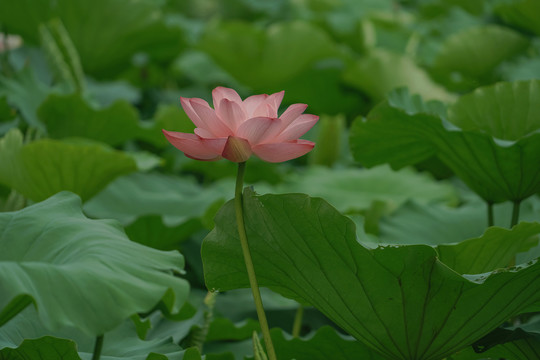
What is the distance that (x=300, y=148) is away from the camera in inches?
25.4

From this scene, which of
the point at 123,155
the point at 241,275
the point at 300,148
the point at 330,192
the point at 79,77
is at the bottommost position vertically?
the point at 330,192

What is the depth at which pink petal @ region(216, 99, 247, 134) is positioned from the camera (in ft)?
2.07

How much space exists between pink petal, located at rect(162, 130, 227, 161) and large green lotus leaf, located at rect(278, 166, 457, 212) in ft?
3.00

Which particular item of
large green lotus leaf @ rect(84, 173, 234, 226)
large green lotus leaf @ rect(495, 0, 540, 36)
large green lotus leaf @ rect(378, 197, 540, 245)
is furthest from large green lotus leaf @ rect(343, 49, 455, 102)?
large green lotus leaf @ rect(378, 197, 540, 245)

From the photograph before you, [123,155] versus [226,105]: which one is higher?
[226,105]

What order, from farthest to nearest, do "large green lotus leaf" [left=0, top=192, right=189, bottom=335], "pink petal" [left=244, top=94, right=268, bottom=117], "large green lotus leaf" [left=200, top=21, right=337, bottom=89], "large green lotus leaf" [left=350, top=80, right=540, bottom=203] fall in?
"large green lotus leaf" [left=200, top=21, right=337, bottom=89]
"large green lotus leaf" [left=350, top=80, right=540, bottom=203]
"pink petal" [left=244, top=94, right=268, bottom=117]
"large green lotus leaf" [left=0, top=192, right=189, bottom=335]

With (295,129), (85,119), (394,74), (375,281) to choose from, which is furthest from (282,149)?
(394,74)

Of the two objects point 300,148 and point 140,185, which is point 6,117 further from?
point 300,148

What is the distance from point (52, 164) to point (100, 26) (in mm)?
872

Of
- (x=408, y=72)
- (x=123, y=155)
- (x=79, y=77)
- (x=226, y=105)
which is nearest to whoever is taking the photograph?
(x=226, y=105)

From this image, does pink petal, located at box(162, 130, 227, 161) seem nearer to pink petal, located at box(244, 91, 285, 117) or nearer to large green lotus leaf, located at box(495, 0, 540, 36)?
pink petal, located at box(244, 91, 285, 117)

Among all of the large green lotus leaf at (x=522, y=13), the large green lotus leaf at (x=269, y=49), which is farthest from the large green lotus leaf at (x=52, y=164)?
the large green lotus leaf at (x=522, y=13)

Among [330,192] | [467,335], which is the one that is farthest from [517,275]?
[330,192]

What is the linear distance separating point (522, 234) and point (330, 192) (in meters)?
0.87
